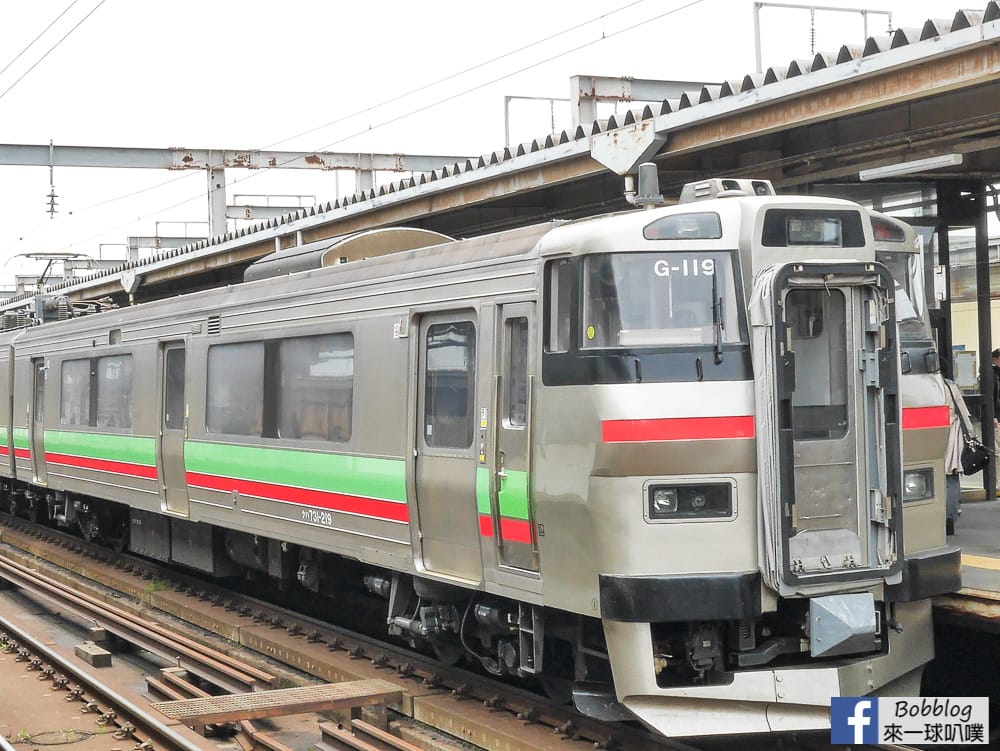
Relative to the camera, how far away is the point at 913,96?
8727 mm

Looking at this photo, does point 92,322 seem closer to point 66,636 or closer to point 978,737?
point 66,636

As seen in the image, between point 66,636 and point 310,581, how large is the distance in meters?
3.07

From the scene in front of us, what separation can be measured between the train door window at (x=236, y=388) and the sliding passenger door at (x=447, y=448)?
8.78 feet

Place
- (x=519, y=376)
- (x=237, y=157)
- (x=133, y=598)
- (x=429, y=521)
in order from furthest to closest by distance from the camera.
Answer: (x=237, y=157) → (x=133, y=598) → (x=429, y=521) → (x=519, y=376)

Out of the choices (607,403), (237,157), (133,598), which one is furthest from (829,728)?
(237,157)

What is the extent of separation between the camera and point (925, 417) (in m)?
7.30

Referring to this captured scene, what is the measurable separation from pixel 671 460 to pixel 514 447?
1.08m

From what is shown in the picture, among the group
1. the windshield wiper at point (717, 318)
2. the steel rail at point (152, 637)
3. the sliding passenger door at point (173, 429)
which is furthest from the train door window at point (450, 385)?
the sliding passenger door at point (173, 429)

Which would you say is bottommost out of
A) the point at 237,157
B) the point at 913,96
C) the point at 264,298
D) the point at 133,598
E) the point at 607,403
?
the point at 133,598

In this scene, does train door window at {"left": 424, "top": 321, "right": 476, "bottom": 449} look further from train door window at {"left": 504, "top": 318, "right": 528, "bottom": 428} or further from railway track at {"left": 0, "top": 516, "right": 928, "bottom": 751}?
railway track at {"left": 0, "top": 516, "right": 928, "bottom": 751}

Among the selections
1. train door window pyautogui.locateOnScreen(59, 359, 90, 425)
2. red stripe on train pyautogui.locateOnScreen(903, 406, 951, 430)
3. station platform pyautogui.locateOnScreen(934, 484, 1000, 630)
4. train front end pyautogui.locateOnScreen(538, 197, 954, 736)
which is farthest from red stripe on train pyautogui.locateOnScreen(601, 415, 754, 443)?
train door window pyautogui.locateOnScreen(59, 359, 90, 425)

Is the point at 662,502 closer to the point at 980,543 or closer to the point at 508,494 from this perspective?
the point at 508,494

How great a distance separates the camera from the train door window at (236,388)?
1049 cm

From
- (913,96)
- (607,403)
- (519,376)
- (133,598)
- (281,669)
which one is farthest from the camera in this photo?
(133,598)
